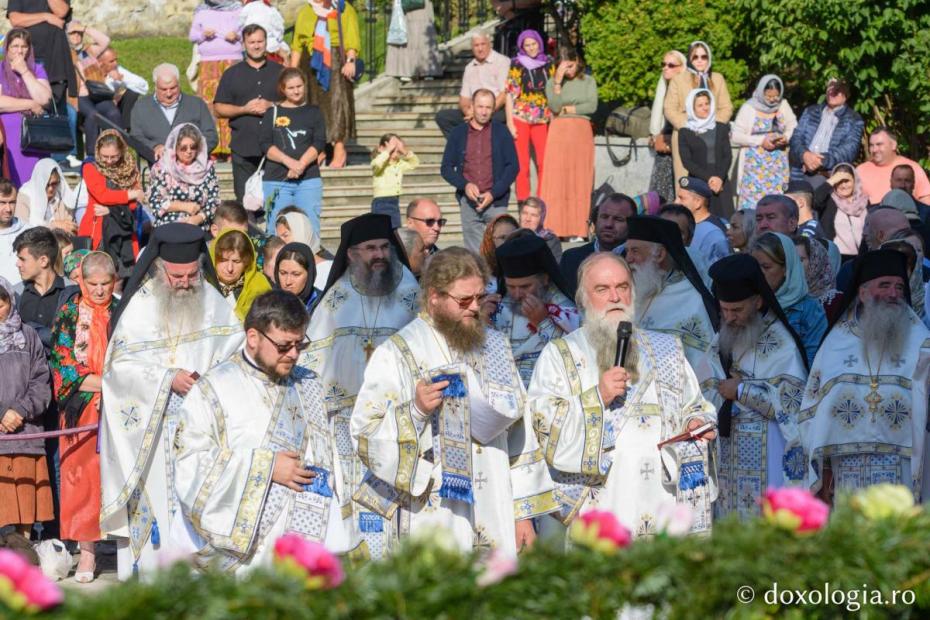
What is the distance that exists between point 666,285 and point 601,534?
15.7ft

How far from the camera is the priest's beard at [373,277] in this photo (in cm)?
928

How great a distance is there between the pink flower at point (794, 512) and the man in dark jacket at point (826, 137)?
11.5 meters

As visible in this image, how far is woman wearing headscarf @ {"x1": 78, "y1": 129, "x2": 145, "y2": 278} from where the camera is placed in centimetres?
1279

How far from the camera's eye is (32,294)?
Answer: 10570 mm

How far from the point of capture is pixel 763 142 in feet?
52.3

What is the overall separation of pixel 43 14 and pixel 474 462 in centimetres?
943

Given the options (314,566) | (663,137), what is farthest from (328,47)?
(314,566)

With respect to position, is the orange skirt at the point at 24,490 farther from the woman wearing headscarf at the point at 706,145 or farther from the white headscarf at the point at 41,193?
the woman wearing headscarf at the point at 706,145

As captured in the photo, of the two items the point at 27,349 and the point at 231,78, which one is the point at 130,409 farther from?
the point at 231,78

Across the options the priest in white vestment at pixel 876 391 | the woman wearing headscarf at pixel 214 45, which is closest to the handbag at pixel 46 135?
the woman wearing headscarf at pixel 214 45

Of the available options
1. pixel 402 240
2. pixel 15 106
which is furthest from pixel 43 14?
pixel 402 240

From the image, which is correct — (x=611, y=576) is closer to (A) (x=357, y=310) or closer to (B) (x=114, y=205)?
(A) (x=357, y=310)

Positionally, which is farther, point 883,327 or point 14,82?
point 14,82

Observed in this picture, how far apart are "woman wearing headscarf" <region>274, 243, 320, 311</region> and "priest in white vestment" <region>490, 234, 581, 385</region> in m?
1.35
